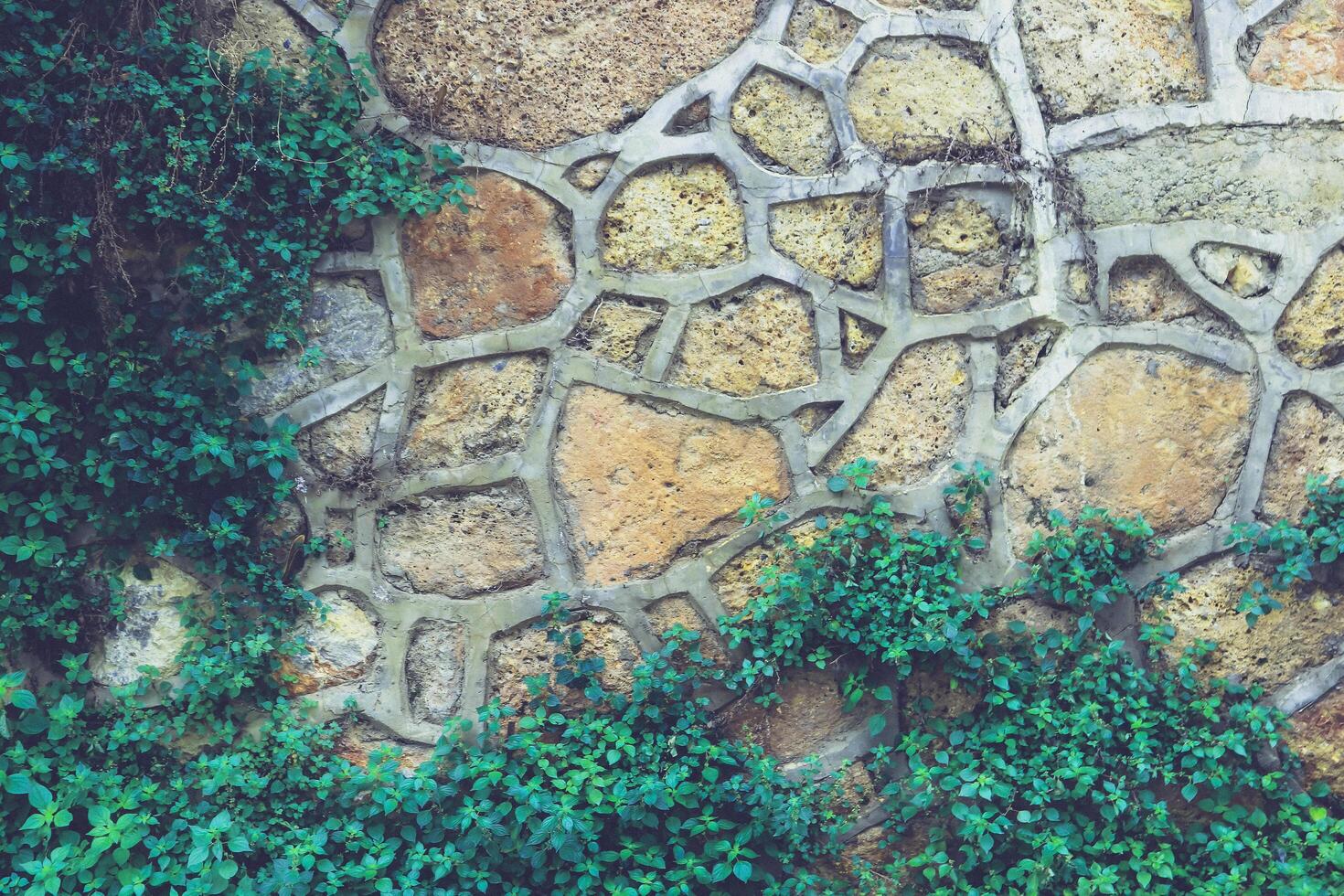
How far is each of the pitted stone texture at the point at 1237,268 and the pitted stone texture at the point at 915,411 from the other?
0.80m

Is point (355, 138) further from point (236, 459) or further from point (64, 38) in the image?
point (236, 459)

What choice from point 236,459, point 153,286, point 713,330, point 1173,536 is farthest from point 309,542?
point 1173,536

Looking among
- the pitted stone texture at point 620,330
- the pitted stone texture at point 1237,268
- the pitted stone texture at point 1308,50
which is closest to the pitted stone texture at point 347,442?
the pitted stone texture at point 620,330

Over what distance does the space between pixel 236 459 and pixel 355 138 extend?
998 mm

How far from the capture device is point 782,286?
3271mm

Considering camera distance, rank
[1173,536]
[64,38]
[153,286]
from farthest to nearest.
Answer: [1173,536], [153,286], [64,38]

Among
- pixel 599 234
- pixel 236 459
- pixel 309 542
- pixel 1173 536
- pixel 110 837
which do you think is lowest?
pixel 110 837

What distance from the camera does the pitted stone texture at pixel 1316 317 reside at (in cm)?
331

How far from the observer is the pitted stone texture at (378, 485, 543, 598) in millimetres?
3266

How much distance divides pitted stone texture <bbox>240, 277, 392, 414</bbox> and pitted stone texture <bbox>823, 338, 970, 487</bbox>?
1.43 metres

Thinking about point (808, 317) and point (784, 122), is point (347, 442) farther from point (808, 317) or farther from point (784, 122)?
point (784, 122)

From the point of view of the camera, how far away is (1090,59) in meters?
3.28

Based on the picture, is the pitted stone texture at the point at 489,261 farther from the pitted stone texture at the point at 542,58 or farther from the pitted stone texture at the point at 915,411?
the pitted stone texture at the point at 915,411

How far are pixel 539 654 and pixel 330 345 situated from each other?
1131mm
